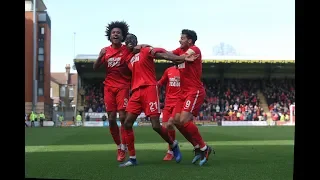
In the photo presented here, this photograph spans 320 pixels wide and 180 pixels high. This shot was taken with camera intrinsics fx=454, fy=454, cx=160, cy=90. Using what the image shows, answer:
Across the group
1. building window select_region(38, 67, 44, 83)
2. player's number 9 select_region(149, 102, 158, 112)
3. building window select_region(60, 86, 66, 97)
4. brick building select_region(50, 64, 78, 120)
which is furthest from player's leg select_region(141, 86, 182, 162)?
building window select_region(60, 86, 66, 97)

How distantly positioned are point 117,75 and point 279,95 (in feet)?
128

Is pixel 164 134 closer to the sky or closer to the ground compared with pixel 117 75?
closer to the ground

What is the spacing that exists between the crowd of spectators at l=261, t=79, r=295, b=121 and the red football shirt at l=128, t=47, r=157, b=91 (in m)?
34.8

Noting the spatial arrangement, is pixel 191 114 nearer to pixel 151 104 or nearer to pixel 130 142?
pixel 151 104

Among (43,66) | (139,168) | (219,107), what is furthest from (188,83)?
(43,66)

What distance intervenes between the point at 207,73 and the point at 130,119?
1513 inches

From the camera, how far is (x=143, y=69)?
8.08 metres

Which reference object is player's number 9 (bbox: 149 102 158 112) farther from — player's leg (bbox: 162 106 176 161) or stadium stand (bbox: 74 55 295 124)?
stadium stand (bbox: 74 55 295 124)

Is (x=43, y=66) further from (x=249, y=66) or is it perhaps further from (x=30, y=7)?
(x=249, y=66)

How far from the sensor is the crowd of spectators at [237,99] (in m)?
41.0

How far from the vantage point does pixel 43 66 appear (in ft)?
176

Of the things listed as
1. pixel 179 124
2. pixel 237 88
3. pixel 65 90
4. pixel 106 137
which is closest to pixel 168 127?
pixel 179 124

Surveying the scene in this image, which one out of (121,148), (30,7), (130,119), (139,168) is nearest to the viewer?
(139,168)
